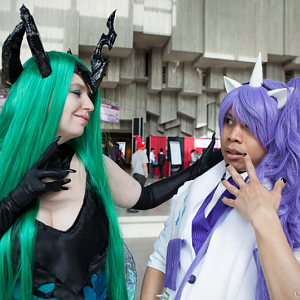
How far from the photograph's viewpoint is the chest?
86 cm

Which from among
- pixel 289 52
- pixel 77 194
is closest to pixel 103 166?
pixel 77 194

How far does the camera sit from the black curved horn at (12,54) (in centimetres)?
81

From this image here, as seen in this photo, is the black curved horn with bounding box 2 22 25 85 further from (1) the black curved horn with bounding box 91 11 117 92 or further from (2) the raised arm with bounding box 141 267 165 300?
(2) the raised arm with bounding box 141 267 165 300

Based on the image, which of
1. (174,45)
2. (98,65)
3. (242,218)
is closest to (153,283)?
(242,218)

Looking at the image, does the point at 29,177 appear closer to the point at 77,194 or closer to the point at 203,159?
the point at 77,194

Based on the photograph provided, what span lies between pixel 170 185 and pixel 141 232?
8.33 ft

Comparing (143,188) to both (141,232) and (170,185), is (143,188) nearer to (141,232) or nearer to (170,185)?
(170,185)

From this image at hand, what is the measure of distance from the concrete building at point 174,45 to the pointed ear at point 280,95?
10464 mm

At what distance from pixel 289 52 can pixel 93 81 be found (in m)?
13.7

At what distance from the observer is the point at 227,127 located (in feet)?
2.78

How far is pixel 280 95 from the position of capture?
77cm

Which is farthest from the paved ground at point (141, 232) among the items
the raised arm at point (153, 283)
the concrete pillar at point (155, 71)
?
the concrete pillar at point (155, 71)

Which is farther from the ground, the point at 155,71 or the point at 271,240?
the point at 155,71

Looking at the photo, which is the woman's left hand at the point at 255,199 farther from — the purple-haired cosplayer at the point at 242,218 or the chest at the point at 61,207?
the chest at the point at 61,207
